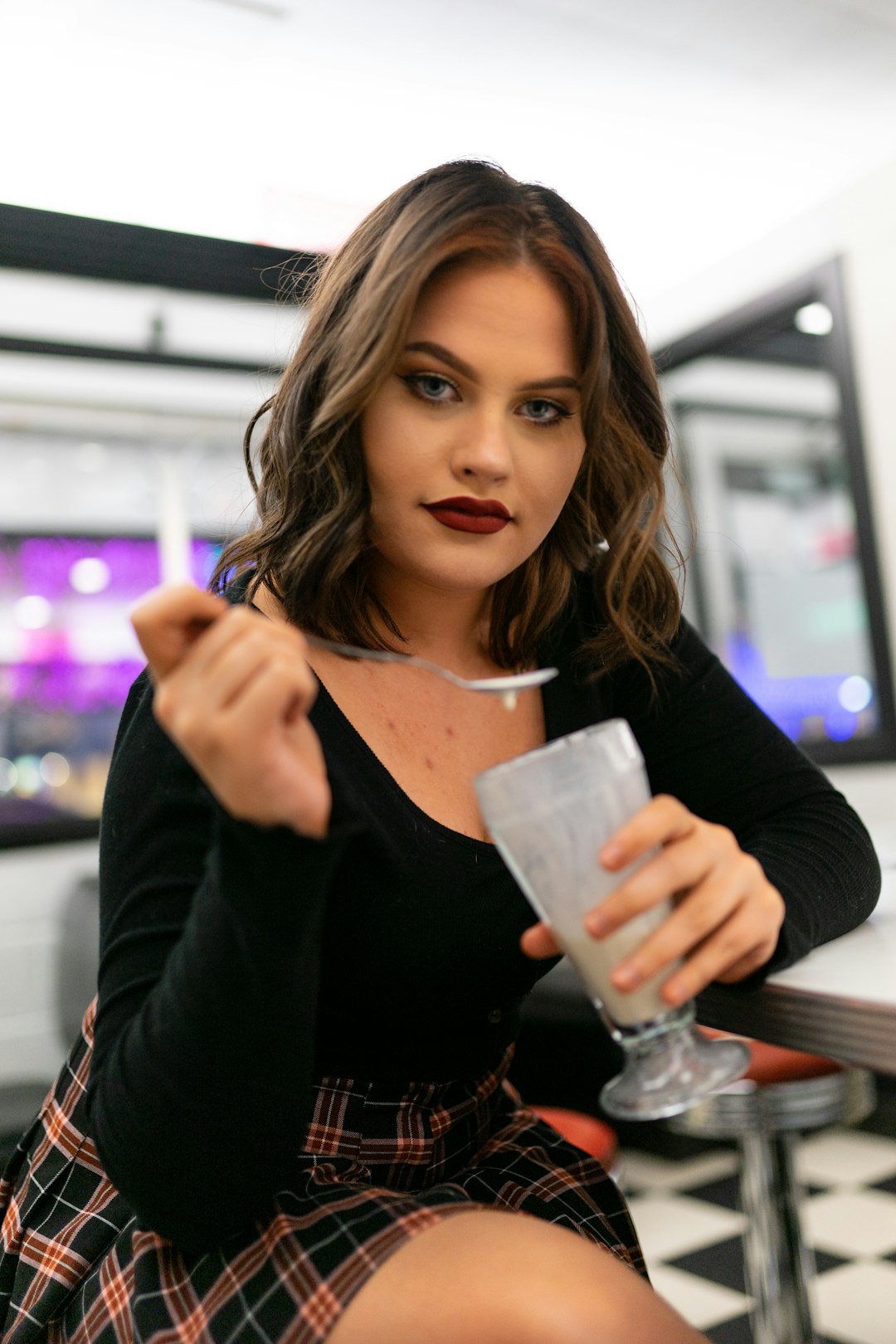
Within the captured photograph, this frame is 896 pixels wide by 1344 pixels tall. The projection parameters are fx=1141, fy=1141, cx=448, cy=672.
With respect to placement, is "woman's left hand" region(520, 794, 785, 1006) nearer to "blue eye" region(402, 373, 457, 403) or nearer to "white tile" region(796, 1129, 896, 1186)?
"blue eye" region(402, 373, 457, 403)

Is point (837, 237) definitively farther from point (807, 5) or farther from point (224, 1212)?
point (224, 1212)

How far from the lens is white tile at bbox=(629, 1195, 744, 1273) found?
105 inches

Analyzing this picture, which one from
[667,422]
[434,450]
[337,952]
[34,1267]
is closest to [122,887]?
[337,952]

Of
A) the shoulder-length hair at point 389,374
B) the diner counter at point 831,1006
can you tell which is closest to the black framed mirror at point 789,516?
the shoulder-length hair at point 389,374

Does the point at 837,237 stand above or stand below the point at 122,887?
above

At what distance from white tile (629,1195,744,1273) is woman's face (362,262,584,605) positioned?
2.20m

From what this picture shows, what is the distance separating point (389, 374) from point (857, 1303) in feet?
7.30

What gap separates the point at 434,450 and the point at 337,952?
1.37 ft

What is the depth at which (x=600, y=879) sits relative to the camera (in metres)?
0.69

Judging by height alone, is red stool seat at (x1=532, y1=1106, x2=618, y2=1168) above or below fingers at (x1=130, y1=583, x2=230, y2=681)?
below

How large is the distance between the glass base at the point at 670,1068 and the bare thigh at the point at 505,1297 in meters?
0.09

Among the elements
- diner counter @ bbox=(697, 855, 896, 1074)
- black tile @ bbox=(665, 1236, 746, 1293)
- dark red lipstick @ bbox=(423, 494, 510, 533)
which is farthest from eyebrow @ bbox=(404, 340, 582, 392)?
black tile @ bbox=(665, 1236, 746, 1293)

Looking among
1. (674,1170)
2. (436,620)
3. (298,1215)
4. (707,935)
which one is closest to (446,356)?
(436,620)

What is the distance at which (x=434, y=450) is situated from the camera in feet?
3.15
